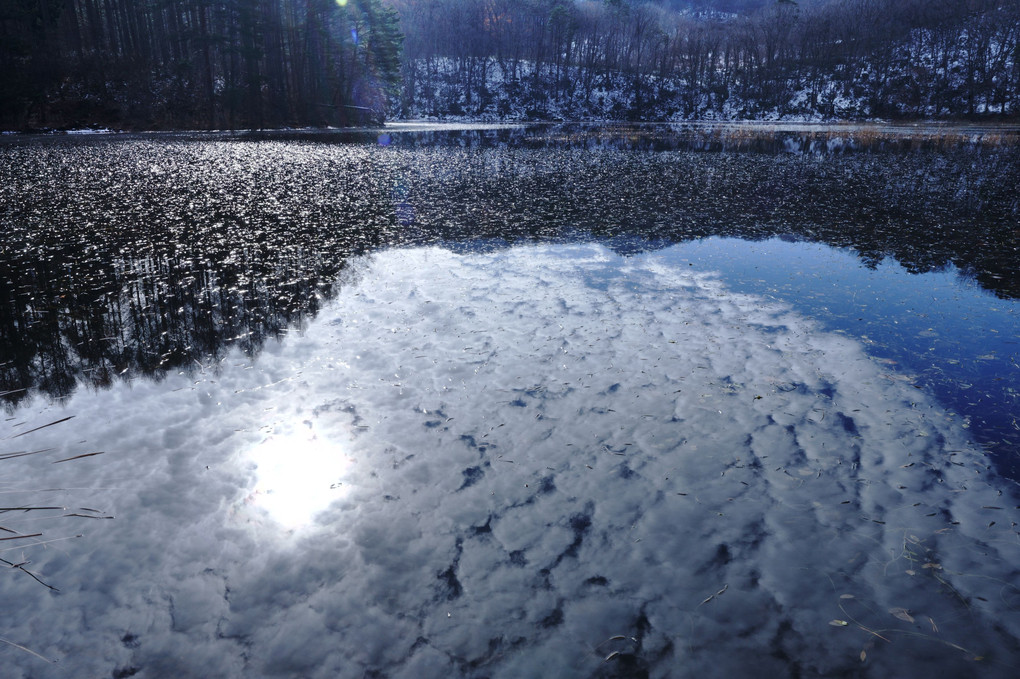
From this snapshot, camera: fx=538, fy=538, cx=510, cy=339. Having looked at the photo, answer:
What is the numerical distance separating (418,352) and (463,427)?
6.14 feet

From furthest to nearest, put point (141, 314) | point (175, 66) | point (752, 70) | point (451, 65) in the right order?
point (451, 65), point (752, 70), point (175, 66), point (141, 314)

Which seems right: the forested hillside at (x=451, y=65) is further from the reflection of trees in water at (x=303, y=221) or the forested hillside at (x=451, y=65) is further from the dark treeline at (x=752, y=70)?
the reflection of trees in water at (x=303, y=221)

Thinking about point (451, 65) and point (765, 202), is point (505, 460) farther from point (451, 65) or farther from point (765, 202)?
point (451, 65)

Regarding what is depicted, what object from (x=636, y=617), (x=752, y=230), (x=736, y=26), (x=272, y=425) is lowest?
(x=636, y=617)

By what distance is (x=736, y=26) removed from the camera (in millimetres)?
150500

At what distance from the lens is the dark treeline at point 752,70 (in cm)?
8950

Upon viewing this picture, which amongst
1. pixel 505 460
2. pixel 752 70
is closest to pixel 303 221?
pixel 505 460

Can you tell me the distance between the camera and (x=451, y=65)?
11188 centimetres

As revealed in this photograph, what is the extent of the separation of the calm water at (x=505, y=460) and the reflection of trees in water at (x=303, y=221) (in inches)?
5.3

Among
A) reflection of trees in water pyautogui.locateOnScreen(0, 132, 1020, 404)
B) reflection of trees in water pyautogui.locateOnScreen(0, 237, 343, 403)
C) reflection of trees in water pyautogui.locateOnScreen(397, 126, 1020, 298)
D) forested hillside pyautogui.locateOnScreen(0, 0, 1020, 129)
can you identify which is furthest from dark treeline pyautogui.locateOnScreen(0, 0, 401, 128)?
reflection of trees in water pyautogui.locateOnScreen(0, 237, 343, 403)

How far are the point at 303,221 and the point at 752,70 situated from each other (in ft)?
371

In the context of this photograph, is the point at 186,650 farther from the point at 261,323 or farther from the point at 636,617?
the point at 261,323

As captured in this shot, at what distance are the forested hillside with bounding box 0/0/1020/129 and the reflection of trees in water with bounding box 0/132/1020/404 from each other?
26.4 meters

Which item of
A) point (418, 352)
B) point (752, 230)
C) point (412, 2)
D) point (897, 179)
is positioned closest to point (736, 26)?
point (412, 2)
